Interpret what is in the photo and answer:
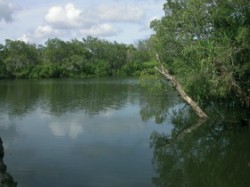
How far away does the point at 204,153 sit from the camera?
1884 cm

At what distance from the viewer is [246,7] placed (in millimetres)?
24266

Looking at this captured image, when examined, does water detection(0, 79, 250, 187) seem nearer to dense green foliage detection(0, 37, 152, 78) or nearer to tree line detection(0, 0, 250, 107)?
tree line detection(0, 0, 250, 107)

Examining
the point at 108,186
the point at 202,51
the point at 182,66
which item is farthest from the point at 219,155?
the point at 182,66

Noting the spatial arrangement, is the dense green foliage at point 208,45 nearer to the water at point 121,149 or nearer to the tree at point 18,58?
the water at point 121,149

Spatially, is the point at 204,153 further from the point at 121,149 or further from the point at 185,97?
the point at 185,97

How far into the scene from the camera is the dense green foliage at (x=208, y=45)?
22623 mm

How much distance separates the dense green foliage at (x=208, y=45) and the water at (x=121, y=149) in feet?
8.46

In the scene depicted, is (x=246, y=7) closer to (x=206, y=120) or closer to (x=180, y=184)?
(x=206, y=120)

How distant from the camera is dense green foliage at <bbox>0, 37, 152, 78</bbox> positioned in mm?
103875

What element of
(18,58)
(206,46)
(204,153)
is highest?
(18,58)

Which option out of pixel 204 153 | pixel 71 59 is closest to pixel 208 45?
pixel 204 153

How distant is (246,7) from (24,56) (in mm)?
89475

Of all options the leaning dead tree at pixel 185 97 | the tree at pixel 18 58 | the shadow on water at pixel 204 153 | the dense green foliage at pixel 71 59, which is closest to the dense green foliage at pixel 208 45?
the leaning dead tree at pixel 185 97

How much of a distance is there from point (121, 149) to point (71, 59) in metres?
94.7
